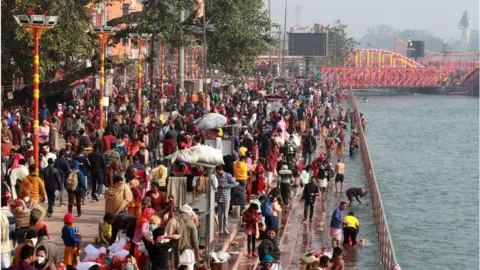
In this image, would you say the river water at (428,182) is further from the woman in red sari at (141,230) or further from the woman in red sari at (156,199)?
the woman in red sari at (141,230)

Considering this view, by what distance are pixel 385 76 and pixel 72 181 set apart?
471 feet

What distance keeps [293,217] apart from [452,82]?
149m

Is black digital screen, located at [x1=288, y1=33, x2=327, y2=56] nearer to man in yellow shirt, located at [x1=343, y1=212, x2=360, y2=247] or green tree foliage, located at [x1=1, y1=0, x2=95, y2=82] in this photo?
green tree foliage, located at [x1=1, y1=0, x2=95, y2=82]

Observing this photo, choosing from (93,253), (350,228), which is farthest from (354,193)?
(93,253)

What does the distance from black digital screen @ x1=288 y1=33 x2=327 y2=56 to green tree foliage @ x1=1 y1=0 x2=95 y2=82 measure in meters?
69.9

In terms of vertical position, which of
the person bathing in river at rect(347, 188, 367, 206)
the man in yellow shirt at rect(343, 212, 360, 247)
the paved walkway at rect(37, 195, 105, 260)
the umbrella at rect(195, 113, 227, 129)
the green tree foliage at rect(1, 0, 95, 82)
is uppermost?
the green tree foliage at rect(1, 0, 95, 82)

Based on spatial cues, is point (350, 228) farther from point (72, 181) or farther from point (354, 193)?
point (354, 193)

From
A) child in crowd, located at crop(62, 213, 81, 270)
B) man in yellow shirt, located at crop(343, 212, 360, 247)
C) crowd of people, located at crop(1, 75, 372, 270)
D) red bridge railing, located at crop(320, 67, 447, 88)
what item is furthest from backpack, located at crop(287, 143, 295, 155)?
red bridge railing, located at crop(320, 67, 447, 88)

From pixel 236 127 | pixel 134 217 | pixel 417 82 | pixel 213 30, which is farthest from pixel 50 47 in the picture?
pixel 417 82

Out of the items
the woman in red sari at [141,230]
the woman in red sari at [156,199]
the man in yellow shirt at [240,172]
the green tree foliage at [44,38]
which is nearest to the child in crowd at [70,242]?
the woman in red sari at [141,230]

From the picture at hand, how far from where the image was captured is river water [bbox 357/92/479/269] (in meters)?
34.3

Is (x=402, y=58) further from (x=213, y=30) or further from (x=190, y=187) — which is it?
(x=190, y=187)

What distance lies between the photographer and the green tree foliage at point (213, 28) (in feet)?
153

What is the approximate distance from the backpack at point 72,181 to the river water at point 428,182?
12.2 m
